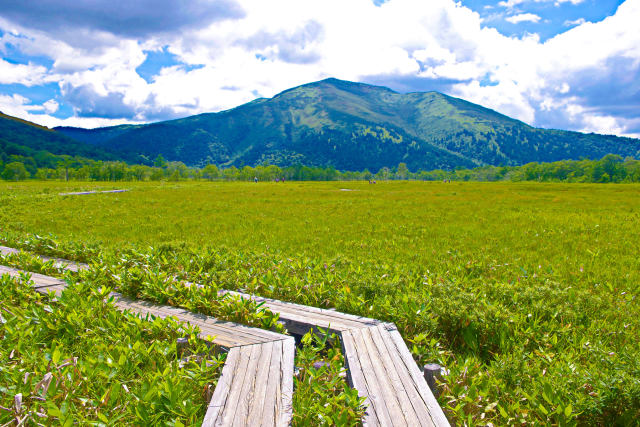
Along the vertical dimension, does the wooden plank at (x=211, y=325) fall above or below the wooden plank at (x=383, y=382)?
below

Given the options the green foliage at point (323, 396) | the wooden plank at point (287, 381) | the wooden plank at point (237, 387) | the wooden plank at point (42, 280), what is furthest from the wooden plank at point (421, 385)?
the wooden plank at point (42, 280)

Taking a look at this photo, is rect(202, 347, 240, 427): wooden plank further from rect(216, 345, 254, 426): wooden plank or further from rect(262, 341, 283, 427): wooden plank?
rect(262, 341, 283, 427): wooden plank

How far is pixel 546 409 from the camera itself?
3.79 metres

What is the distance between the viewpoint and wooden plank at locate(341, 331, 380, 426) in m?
3.44

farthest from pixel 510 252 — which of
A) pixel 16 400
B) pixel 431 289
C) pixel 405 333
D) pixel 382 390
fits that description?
pixel 16 400

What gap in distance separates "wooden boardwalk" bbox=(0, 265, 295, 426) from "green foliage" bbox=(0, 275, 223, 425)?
27cm

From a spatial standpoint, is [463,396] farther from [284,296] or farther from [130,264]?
[130,264]

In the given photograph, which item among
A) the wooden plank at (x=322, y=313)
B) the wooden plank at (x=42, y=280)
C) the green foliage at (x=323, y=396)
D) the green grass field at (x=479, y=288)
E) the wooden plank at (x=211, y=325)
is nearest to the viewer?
the green foliage at (x=323, y=396)

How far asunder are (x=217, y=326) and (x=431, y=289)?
4648 mm

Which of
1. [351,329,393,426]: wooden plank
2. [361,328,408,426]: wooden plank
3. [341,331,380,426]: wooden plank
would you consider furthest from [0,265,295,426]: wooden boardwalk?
[361,328,408,426]: wooden plank

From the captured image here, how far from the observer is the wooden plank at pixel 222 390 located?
11.0 feet

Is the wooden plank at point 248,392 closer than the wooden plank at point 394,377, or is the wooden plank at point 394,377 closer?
the wooden plank at point 248,392

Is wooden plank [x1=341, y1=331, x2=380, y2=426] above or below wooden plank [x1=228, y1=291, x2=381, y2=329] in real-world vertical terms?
above

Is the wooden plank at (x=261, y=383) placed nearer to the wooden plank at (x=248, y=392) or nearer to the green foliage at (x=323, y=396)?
the wooden plank at (x=248, y=392)
